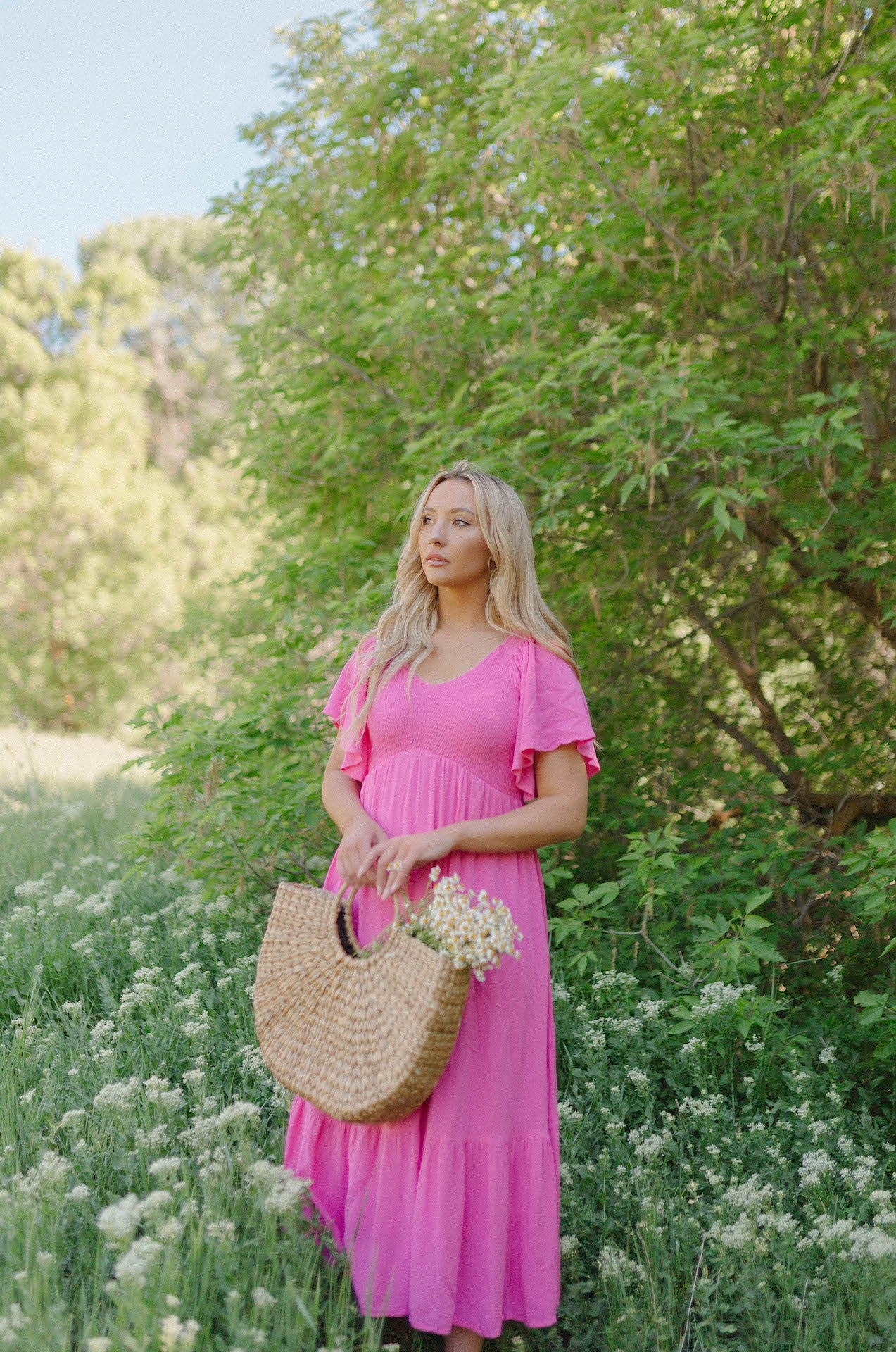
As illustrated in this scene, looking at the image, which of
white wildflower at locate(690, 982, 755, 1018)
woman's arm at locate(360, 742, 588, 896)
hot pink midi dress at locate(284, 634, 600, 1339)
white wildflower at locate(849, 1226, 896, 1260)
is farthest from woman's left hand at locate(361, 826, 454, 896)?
white wildflower at locate(690, 982, 755, 1018)

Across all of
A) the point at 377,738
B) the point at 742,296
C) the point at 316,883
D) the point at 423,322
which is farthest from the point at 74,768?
the point at 377,738

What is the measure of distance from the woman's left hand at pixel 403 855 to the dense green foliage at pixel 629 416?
4.97 ft

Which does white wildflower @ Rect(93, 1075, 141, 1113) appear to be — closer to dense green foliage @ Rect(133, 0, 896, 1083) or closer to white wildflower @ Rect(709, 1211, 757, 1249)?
dense green foliage @ Rect(133, 0, 896, 1083)

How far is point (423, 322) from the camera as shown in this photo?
190 inches

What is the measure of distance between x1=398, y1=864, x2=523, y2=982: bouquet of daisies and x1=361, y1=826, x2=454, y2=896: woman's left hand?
0.07 m

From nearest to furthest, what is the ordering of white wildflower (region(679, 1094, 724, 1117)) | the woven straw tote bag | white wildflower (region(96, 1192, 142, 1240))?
white wildflower (region(96, 1192, 142, 1240)) < the woven straw tote bag < white wildflower (region(679, 1094, 724, 1117))

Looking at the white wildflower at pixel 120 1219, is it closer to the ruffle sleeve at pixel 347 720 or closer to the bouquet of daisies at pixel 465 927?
the bouquet of daisies at pixel 465 927

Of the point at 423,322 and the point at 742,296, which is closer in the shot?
the point at 423,322

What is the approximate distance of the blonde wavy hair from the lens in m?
2.74

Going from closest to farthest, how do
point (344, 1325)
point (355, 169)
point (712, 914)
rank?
point (344, 1325)
point (712, 914)
point (355, 169)

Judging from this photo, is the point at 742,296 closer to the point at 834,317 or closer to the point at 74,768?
the point at 834,317

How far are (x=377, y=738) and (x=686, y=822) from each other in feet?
9.10

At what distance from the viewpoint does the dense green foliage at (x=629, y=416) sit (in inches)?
168

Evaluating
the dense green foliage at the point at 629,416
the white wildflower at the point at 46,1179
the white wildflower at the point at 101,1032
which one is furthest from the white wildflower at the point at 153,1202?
the dense green foliage at the point at 629,416
